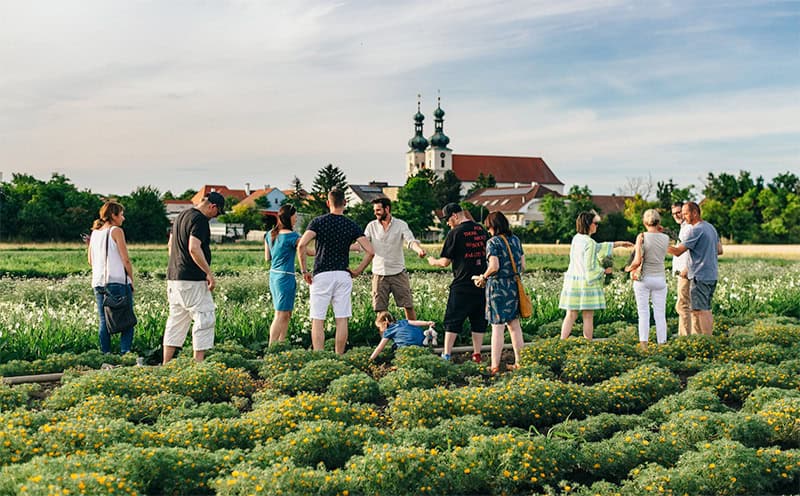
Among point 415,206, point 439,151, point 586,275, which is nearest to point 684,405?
point 586,275

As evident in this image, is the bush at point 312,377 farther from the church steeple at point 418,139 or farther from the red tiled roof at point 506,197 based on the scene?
the church steeple at point 418,139

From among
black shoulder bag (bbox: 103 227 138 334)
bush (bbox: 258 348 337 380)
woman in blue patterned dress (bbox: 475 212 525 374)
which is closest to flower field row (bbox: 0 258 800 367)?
black shoulder bag (bbox: 103 227 138 334)

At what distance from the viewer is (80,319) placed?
433 inches

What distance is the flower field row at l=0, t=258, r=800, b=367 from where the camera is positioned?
10.1 metres

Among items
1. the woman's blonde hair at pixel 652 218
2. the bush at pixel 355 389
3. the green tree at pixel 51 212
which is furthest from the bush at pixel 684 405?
the green tree at pixel 51 212

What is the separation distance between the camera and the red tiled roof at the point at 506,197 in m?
99.8

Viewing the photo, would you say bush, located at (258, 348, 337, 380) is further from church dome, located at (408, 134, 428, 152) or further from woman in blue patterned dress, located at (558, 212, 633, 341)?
church dome, located at (408, 134, 428, 152)

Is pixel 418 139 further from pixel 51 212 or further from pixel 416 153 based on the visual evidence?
pixel 51 212

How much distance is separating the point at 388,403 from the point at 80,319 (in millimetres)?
5628

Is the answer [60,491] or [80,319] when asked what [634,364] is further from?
[80,319]

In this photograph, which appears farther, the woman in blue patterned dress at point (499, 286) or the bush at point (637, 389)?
the woman in blue patterned dress at point (499, 286)

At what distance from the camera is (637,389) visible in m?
7.76

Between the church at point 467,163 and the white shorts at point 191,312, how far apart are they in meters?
127

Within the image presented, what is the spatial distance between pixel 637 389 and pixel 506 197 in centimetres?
10016
